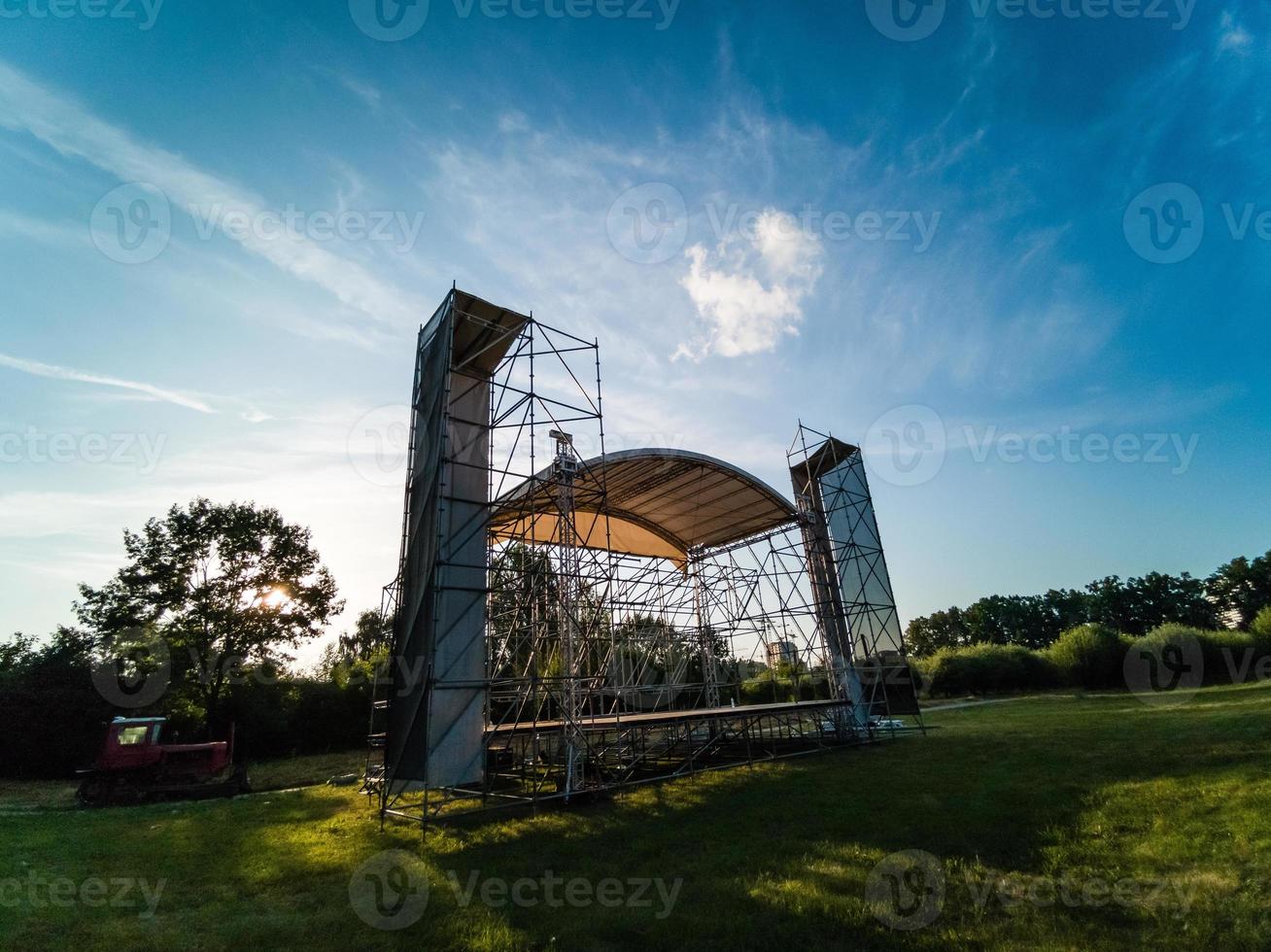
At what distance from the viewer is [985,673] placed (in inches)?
1405

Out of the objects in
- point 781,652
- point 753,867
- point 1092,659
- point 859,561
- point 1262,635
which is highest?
point 859,561

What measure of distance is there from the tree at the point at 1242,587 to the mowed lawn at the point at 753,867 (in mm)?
70140

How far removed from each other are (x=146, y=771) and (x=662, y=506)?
1512 cm

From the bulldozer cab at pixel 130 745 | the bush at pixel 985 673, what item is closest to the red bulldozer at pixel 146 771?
the bulldozer cab at pixel 130 745

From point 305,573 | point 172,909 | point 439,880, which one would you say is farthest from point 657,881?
point 305,573

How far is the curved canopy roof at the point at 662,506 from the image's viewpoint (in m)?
15.2

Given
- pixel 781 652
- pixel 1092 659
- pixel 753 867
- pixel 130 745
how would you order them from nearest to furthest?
pixel 753 867 < pixel 130 745 < pixel 781 652 < pixel 1092 659

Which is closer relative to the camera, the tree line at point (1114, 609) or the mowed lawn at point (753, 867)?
the mowed lawn at point (753, 867)

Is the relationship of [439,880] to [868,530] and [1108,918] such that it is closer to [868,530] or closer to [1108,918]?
[1108,918]

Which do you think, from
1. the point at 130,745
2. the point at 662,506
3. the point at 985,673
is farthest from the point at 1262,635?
the point at 130,745

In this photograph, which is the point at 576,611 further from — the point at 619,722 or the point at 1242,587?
the point at 1242,587

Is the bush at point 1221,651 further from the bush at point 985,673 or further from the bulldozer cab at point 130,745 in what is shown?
the bulldozer cab at point 130,745

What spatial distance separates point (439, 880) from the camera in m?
6.13

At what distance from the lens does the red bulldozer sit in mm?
13352
